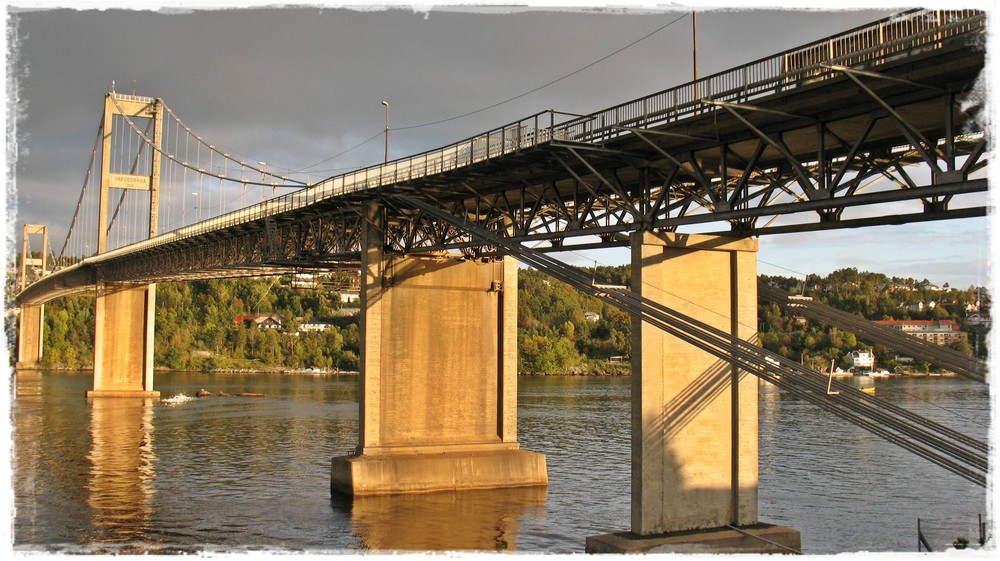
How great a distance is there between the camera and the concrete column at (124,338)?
284 ft

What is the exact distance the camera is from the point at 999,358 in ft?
55.6

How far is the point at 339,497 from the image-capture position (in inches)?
1411

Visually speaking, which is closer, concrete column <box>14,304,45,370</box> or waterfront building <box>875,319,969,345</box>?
waterfront building <box>875,319,969,345</box>

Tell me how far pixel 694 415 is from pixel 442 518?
1079cm

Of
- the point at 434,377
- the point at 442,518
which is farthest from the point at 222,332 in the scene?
the point at 442,518

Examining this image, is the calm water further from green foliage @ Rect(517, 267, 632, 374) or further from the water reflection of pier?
green foliage @ Rect(517, 267, 632, 374)

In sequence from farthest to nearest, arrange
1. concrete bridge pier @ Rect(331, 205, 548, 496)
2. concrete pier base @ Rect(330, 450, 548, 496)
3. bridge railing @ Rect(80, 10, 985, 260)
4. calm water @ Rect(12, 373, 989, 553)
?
concrete bridge pier @ Rect(331, 205, 548, 496) → concrete pier base @ Rect(330, 450, 548, 496) → calm water @ Rect(12, 373, 989, 553) → bridge railing @ Rect(80, 10, 985, 260)

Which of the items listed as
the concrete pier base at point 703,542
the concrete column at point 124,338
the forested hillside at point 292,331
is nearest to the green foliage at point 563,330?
the forested hillside at point 292,331

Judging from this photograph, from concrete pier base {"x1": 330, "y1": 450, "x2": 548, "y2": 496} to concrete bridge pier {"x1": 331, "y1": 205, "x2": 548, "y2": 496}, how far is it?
4 centimetres

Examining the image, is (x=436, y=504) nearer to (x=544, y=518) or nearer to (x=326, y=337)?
(x=544, y=518)

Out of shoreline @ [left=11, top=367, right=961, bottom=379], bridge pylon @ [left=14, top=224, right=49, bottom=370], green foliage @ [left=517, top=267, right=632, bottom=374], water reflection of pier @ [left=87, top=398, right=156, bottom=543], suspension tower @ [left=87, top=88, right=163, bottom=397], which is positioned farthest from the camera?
green foliage @ [left=517, top=267, right=632, bottom=374]

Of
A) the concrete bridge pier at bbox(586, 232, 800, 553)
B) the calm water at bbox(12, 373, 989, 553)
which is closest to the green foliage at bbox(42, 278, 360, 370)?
the calm water at bbox(12, 373, 989, 553)

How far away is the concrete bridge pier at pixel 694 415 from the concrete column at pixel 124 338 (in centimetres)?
7042

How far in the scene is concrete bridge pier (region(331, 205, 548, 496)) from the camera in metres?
37.2
